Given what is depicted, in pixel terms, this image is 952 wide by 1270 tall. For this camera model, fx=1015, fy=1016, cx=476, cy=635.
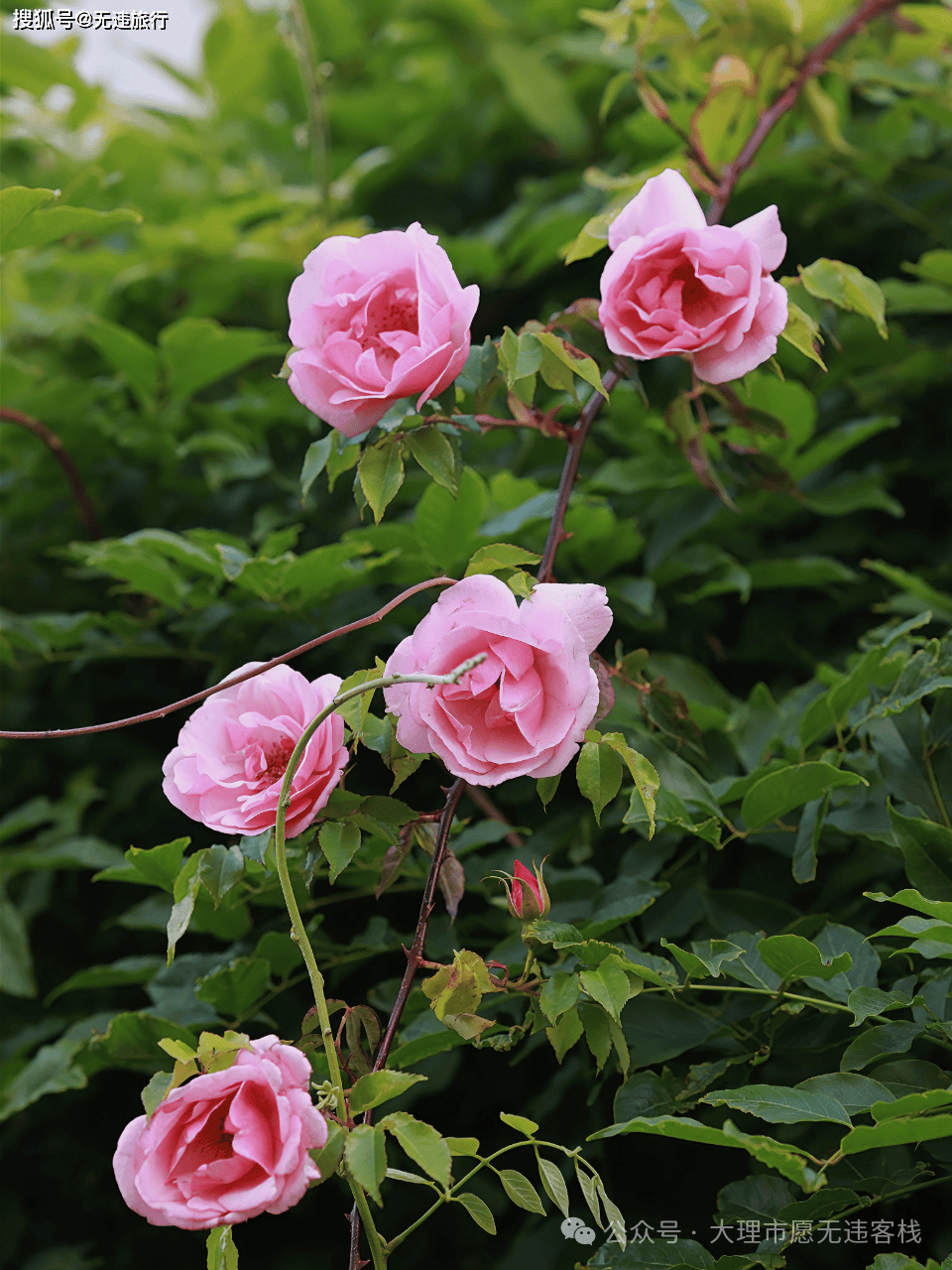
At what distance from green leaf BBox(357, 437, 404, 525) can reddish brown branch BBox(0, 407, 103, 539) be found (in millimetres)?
557

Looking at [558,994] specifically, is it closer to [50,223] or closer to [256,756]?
[256,756]

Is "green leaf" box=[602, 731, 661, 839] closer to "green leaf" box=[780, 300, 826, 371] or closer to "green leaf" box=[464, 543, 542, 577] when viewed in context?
"green leaf" box=[464, 543, 542, 577]

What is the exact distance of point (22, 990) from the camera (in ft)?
3.03

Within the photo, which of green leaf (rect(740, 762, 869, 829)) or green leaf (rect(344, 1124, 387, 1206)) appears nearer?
green leaf (rect(344, 1124, 387, 1206))

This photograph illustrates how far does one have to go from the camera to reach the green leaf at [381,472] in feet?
1.99

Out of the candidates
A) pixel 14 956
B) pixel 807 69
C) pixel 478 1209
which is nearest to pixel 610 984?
pixel 478 1209

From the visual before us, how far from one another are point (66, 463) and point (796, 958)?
0.89 m

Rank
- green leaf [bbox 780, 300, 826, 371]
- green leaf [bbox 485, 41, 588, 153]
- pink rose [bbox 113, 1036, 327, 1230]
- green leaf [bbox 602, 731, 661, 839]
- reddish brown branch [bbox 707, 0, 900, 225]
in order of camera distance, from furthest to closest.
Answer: green leaf [bbox 485, 41, 588, 153], reddish brown branch [bbox 707, 0, 900, 225], green leaf [bbox 780, 300, 826, 371], green leaf [bbox 602, 731, 661, 839], pink rose [bbox 113, 1036, 327, 1230]

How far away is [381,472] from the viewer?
0.62 metres

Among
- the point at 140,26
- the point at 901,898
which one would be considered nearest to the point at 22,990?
the point at 901,898

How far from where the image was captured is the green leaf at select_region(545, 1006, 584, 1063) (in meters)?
0.55

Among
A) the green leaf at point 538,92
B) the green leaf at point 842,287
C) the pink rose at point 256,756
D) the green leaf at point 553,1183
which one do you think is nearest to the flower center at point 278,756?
the pink rose at point 256,756

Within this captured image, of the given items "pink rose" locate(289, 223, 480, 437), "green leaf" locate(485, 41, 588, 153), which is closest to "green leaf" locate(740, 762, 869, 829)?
"pink rose" locate(289, 223, 480, 437)

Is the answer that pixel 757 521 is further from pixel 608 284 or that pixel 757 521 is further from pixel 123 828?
pixel 123 828
